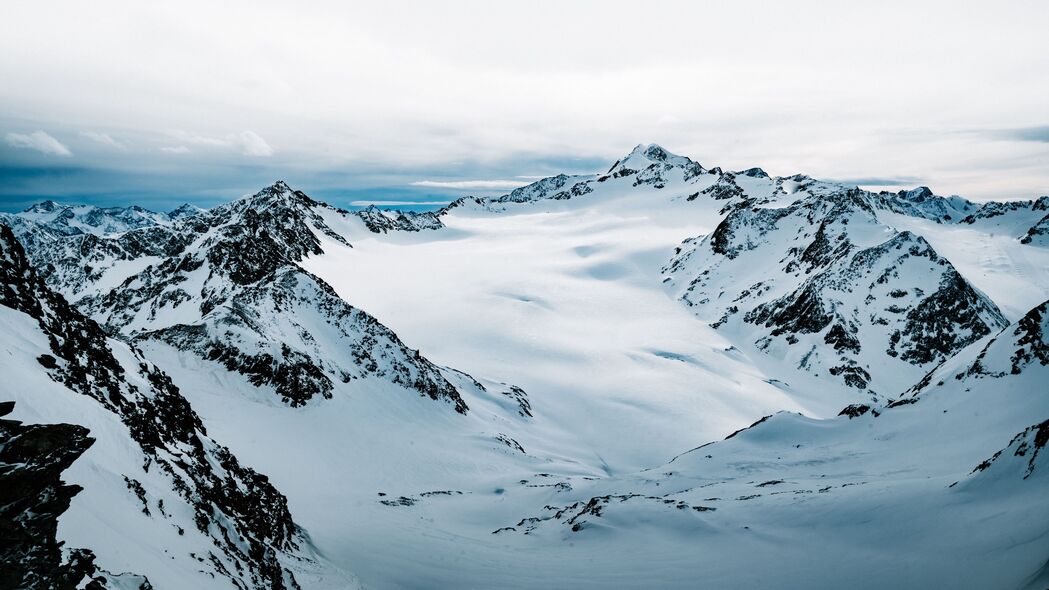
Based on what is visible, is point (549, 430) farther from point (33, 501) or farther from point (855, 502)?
point (33, 501)

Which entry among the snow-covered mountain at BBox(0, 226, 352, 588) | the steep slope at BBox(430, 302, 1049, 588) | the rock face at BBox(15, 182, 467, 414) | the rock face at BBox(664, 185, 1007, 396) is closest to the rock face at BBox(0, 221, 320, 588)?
the snow-covered mountain at BBox(0, 226, 352, 588)

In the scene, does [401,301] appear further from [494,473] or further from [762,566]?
[762,566]

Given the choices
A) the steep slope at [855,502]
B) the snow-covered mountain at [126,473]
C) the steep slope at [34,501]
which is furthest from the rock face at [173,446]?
the steep slope at [855,502]

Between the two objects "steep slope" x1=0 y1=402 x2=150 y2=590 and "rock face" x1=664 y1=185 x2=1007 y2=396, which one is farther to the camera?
"rock face" x1=664 y1=185 x2=1007 y2=396

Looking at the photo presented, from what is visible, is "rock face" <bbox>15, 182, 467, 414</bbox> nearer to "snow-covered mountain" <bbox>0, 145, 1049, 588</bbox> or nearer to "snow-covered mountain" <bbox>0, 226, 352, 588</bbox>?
"snow-covered mountain" <bbox>0, 145, 1049, 588</bbox>

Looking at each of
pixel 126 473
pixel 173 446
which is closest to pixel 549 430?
pixel 173 446

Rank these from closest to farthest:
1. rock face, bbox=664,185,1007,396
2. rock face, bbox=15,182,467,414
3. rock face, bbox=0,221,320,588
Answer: rock face, bbox=0,221,320,588 → rock face, bbox=15,182,467,414 → rock face, bbox=664,185,1007,396

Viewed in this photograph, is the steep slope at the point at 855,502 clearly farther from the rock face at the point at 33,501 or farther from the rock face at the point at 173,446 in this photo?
the rock face at the point at 33,501
